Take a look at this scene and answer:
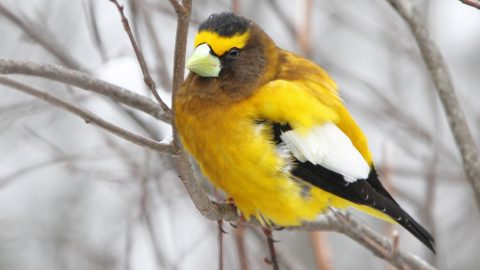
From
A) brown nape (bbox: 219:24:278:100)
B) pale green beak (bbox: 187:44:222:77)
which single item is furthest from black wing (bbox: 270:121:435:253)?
pale green beak (bbox: 187:44:222:77)

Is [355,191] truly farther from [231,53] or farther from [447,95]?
[231,53]

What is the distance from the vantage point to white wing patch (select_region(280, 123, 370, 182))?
269cm

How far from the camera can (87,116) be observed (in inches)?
76.9

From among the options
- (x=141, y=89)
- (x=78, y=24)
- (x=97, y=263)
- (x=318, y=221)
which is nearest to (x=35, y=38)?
(x=141, y=89)

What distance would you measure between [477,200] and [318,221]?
2.05 ft

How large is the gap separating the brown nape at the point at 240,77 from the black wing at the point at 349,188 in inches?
6.8

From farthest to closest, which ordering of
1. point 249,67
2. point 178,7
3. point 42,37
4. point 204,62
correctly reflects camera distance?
point 42,37 → point 249,67 → point 204,62 → point 178,7

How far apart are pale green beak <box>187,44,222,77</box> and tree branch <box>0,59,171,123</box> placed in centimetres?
20

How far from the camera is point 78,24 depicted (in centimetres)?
588

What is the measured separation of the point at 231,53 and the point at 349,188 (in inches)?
26.5

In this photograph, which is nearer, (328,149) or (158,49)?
(328,149)

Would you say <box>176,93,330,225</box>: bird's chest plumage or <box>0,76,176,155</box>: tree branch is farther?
<box>176,93,330,225</box>: bird's chest plumage

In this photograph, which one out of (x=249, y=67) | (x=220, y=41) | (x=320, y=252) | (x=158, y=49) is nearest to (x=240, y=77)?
(x=249, y=67)

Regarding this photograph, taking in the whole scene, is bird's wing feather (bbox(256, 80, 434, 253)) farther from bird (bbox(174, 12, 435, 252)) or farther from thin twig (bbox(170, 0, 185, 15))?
thin twig (bbox(170, 0, 185, 15))
